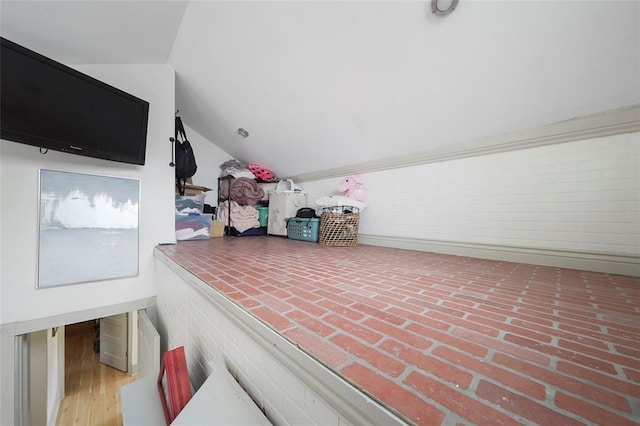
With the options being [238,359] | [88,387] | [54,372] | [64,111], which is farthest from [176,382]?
[88,387]

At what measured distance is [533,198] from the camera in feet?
5.20

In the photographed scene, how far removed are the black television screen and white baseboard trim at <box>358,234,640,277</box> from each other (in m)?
2.66

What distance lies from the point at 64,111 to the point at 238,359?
1.96 m

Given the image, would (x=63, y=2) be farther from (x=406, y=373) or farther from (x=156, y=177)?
(x=406, y=373)

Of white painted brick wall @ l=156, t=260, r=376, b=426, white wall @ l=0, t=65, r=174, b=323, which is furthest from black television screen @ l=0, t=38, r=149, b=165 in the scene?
white painted brick wall @ l=156, t=260, r=376, b=426

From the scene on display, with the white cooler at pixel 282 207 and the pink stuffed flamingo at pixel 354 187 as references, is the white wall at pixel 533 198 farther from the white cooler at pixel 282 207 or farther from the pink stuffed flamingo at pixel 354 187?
the white cooler at pixel 282 207

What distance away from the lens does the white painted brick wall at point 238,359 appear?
520mm

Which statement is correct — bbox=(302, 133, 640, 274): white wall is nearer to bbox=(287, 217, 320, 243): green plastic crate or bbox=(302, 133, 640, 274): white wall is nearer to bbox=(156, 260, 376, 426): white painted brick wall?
bbox=(287, 217, 320, 243): green plastic crate

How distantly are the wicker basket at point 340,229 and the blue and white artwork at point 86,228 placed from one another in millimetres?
1758

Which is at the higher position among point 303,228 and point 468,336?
point 303,228

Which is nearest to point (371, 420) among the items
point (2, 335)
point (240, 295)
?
point (240, 295)

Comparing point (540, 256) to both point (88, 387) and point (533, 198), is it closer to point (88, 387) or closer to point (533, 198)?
point (533, 198)

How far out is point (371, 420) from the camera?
0.38 meters

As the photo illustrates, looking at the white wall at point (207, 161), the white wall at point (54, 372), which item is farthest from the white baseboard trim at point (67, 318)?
the white wall at point (207, 161)
